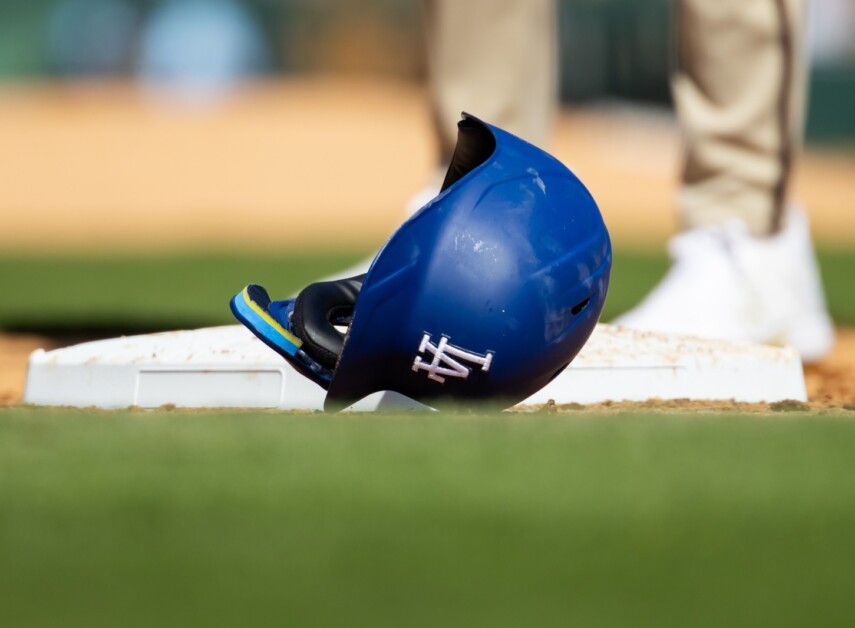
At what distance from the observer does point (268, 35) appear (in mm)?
24750

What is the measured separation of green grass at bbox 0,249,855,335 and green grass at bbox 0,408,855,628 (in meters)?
2.10

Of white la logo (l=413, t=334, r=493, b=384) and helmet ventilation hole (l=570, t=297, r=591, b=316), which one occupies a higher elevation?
helmet ventilation hole (l=570, t=297, r=591, b=316)

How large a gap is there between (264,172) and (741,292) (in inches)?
460

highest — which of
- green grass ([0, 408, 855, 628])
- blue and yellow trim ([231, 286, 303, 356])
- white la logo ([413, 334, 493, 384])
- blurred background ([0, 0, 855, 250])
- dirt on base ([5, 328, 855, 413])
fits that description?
green grass ([0, 408, 855, 628])

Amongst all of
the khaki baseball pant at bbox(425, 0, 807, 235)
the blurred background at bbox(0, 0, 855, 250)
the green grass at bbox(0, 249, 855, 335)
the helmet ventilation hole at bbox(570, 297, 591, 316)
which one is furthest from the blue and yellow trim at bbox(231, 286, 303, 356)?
the blurred background at bbox(0, 0, 855, 250)

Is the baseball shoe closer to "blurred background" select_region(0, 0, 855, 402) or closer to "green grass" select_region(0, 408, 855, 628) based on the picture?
"blurred background" select_region(0, 0, 855, 402)

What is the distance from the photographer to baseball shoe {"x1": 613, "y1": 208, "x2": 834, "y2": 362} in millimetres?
3133

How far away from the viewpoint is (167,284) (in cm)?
561

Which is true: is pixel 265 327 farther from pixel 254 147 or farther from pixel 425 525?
pixel 254 147

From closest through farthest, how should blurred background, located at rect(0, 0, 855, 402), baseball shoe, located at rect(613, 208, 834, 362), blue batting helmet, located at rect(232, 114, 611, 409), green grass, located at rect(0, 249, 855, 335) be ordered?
blue batting helmet, located at rect(232, 114, 611, 409) → baseball shoe, located at rect(613, 208, 834, 362) → green grass, located at rect(0, 249, 855, 335) → blurred background, located at rect(0, 0, 855, 402)

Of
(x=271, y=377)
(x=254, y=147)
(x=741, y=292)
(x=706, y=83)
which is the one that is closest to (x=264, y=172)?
(x=254, y=147)

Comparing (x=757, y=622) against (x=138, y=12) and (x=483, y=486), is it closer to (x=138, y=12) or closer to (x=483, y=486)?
(x=483, y=486)

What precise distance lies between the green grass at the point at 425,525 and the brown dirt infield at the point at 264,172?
91 centimetres

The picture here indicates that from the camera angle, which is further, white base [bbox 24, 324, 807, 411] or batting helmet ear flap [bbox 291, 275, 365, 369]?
white base [bbox 24, 324, 807, 411]
